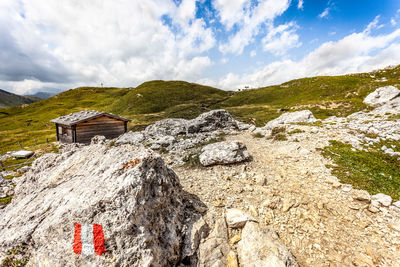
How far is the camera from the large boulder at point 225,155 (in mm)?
12391

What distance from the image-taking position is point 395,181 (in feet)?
31.3

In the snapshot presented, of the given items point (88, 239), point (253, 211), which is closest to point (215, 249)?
point (253, 211)

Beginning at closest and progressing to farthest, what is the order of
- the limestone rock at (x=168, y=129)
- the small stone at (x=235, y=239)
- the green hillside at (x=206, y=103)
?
the small stone at (x=235, y=239) → the limestone rock at (x=168, y=129) → the green hillside at (x=206, y=103)

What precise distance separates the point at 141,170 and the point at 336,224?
347 inches

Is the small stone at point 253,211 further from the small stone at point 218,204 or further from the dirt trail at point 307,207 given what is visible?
the small stone at point 218,204

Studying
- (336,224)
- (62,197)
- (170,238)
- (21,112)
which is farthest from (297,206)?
(21,112)

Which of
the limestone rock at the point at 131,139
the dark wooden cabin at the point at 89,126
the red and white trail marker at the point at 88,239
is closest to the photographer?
the red and white trail marker at the point at 88,239

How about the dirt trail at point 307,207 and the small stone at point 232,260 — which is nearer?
→ the small stone at point 232,260

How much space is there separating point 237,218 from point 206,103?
72588 mm

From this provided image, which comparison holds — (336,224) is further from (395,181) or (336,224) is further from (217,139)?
(217,139)

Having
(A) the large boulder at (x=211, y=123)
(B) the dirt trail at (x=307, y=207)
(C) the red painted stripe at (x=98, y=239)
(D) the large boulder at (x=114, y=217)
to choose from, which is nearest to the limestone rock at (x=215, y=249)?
(D) the large boulder at (x=114, y=217)

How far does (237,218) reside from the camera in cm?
714

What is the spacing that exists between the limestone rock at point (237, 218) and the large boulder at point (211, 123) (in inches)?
693

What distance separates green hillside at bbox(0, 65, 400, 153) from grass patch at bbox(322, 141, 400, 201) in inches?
1211
